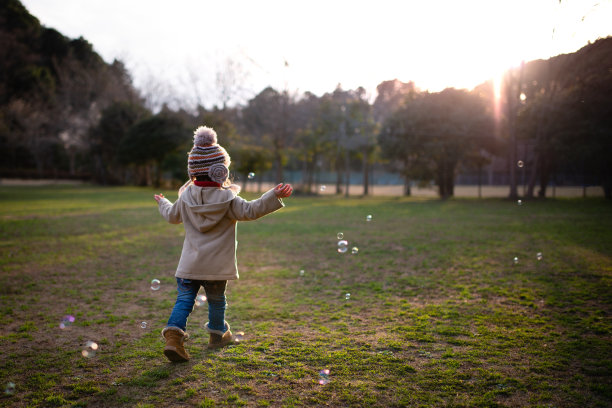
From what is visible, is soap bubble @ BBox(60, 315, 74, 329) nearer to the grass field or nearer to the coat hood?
the grass field

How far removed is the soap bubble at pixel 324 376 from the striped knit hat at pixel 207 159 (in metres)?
1.54

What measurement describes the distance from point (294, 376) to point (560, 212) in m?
13.9

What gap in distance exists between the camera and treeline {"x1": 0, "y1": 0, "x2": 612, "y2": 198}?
8.70m

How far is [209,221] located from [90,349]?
140 cm

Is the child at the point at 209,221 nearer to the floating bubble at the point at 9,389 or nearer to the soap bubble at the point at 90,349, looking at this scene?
the soap bubble at the point at 90,349

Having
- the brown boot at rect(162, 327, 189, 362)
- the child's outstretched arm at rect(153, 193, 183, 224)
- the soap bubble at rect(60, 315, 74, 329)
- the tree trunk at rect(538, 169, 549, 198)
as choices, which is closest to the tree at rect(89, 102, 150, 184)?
the tree trunk at rect(538, 169, 549, 198)

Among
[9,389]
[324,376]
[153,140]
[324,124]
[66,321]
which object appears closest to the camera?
[9,389]

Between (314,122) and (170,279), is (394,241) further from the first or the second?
(314,122)

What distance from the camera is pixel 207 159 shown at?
3.22 m

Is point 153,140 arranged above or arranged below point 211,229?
above

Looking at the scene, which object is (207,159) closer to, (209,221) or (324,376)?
(209,221)

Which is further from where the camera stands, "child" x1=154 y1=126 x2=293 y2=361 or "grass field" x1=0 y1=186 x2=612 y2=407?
"child" x1=154 y1=126 x2=293 y2=361

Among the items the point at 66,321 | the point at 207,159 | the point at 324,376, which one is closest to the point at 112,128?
the point at 66,321

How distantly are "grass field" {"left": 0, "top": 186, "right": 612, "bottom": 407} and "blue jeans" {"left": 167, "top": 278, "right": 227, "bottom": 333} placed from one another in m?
0.26
